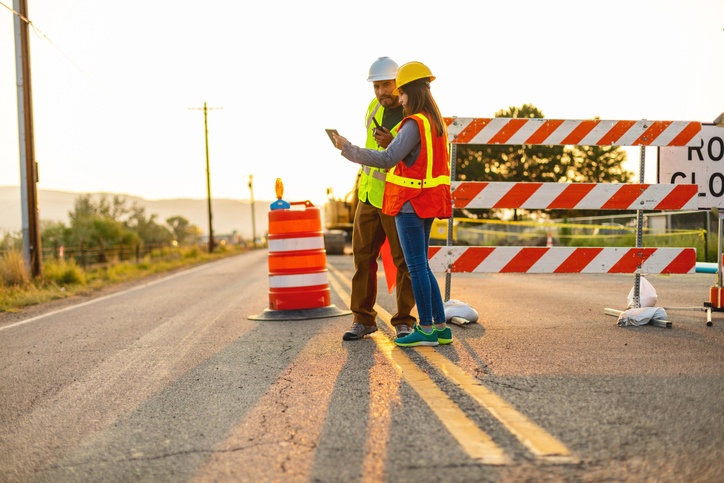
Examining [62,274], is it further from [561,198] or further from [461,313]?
[561,198]

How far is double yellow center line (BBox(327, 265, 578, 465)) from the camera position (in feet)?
8.77

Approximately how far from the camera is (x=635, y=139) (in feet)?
21.7

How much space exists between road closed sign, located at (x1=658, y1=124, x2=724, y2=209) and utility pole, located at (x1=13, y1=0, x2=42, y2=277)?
13369mm

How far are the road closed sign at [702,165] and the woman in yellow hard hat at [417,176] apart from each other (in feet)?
9.34

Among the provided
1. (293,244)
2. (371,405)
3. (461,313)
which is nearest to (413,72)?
(461,313)

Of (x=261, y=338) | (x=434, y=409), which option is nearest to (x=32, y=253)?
(x=261, y=338)

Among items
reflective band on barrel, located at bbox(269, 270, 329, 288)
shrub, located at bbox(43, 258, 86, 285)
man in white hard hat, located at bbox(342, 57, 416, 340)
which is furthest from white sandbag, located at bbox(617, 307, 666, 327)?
shrub, located at bbox(43, 258, 86, 285)

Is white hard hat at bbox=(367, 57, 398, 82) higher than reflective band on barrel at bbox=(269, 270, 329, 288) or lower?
higher

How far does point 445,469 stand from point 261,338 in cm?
371

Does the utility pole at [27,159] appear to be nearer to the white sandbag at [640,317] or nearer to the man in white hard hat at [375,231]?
the man in white hard hat at [375,231]

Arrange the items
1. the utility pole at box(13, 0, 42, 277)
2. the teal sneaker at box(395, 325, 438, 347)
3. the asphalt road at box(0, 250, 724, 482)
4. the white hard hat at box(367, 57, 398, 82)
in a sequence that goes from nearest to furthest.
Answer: the asphalt road at box(0, 250, 724, 482) < the teal sneaker at box(395, 325, 438, 347) < the white hard hat at box(367, 57, 398, 82) < the utility pole at box(13, 0, 42, 277)

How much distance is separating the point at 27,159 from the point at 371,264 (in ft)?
41.0

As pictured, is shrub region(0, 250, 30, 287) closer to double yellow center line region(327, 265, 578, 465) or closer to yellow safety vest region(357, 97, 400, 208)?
yellow safety vest region(357, 97, 400, 208)

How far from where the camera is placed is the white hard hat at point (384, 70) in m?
5.39
